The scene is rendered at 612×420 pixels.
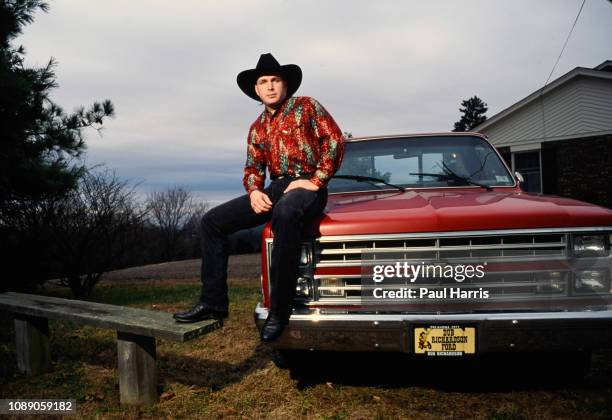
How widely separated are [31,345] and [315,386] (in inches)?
92.3

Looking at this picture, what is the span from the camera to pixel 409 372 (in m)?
3.56

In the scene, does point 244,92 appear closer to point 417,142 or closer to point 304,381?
point 417,142

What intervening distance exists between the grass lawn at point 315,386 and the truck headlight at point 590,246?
95 cm

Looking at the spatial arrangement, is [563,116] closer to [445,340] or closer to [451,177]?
[451,177]

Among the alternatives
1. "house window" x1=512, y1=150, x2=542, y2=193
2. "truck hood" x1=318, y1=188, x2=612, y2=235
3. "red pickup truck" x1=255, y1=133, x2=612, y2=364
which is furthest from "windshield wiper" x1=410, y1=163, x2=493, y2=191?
"house window" x1=512, y1=150, x2=542, y2=193

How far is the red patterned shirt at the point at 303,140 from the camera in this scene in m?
3.00

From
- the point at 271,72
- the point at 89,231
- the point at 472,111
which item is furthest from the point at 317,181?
the point at 472,111

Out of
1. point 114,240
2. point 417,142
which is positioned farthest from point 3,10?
point 417,142

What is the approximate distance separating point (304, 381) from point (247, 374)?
0.51 m

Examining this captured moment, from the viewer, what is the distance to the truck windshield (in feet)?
12.6

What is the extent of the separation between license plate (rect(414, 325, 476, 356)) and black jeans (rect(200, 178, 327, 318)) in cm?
77

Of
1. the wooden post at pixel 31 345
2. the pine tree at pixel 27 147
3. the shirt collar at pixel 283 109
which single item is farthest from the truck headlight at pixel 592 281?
the pine tree at pixel 27 147

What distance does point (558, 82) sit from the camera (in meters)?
15.4

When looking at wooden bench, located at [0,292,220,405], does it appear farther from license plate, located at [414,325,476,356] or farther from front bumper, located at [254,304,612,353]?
license plate, located at [414,325,476,356]
